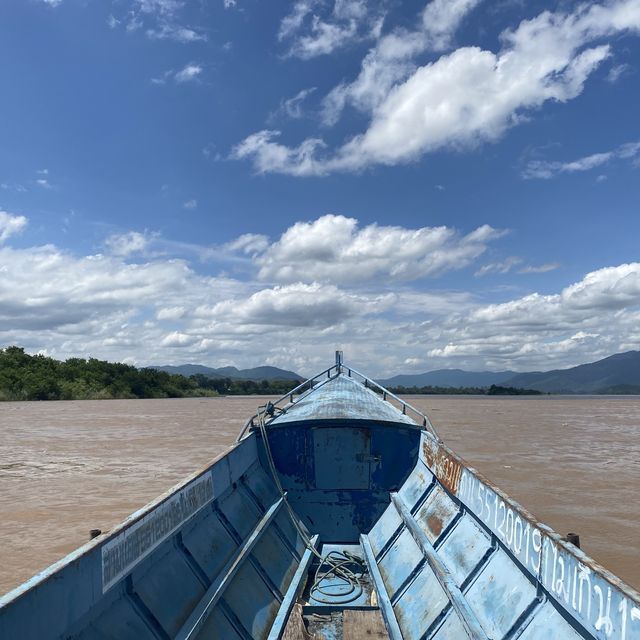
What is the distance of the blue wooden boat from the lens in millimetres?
3221

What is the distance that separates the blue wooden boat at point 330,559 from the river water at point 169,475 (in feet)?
11.6

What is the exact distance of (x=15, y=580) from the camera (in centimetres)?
720

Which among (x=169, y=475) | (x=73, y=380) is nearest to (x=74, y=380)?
(x=73, y=380)

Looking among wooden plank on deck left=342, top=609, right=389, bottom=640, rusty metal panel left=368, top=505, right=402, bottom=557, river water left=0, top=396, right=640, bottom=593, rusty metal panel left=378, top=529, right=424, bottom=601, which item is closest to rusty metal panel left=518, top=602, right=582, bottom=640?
wooden plank on deck left=342, top=609, right=389, bottom=640

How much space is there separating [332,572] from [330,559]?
32cm

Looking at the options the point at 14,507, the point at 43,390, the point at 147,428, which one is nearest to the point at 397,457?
the point at 14,507

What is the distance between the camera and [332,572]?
648 cm

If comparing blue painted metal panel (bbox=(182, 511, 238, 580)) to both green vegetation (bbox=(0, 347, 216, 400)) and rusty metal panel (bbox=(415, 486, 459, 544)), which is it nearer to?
rusty metal panel (bbox=(415, 486, 459, 544))

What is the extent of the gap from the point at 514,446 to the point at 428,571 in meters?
17.4

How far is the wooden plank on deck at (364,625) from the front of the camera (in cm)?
482

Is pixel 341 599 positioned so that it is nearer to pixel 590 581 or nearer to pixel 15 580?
pixel 590 581

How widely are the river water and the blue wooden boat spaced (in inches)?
139

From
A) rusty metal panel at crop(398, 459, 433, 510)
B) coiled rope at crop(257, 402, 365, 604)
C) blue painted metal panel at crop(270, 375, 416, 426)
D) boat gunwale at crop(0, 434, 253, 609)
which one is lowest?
coiled rope at crop(257, 402, 365, 604)

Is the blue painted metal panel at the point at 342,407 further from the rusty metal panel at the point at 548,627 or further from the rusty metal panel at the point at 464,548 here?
the rusty metal panel at the point at 548,627
